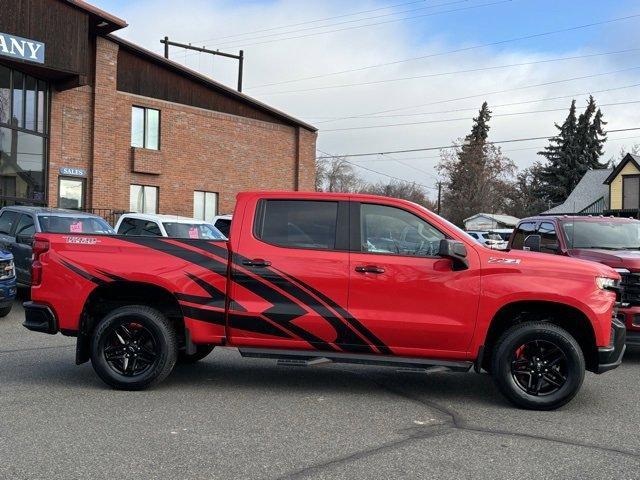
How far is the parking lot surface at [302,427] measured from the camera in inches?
170

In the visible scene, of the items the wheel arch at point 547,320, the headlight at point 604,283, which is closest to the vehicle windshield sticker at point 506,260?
the wheel arch at point 547,320

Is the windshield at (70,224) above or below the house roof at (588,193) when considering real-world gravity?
below

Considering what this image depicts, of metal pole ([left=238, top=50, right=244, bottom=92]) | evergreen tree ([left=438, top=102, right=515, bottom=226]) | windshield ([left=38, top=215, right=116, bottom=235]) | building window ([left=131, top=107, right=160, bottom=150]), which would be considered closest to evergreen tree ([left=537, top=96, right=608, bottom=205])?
evergreen tree ([left=438, top=102, right=515, bottom=226])

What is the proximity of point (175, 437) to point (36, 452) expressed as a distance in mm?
965

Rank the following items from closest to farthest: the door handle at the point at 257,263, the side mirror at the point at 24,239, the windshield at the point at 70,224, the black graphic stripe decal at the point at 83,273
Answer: the door handle at the point at 257,263, the black graphic stripe decal at the point at 83,273, the side mirror at the point at 24,239, the windshield at the point at 70,224

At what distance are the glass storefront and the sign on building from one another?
50.4 inches

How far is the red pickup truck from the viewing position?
5852 millimetres

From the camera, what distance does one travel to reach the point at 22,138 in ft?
72.5

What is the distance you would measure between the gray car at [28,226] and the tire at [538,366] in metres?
9.02

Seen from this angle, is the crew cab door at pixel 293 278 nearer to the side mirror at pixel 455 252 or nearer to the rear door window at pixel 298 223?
the rear door window at pixel 298 223

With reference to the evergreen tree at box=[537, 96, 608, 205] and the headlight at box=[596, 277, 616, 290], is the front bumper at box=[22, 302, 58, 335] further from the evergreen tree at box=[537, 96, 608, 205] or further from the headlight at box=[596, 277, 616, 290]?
the evergreen tree at box=[537, 96, 608, 205]

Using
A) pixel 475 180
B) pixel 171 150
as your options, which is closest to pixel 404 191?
pixel 475 180

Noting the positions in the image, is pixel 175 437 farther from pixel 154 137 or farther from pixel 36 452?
→ pixel 154 137


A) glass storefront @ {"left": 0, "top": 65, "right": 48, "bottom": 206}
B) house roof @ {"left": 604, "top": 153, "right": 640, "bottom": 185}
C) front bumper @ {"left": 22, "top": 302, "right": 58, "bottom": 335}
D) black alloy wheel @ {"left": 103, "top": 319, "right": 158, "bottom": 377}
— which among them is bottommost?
black alloy wheel @ {"left": 103, "top": 319, "right": 158, "bottom": 377}
